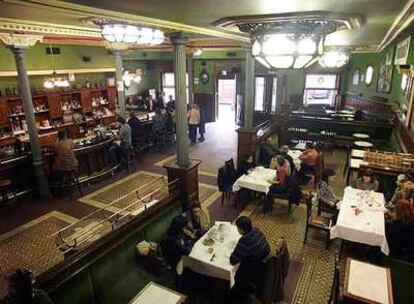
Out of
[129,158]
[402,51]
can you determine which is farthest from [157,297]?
[402,51]

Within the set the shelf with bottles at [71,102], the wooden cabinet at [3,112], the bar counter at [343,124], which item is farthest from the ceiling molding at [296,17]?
the shelf with bottles at [71,102]

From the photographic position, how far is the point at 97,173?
8492 mm

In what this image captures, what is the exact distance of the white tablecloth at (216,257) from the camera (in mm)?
3766

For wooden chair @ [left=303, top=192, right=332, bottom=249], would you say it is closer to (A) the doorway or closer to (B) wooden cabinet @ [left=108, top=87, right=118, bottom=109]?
(B) wooden cabinet @ [left=108, top=87, right=118, bottom=109]

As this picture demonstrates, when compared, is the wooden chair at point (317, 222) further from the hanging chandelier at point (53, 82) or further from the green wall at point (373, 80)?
the hanging chandelier at point (53, 82)

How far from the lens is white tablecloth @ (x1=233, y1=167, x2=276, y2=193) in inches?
246

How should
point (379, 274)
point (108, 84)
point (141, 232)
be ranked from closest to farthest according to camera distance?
1. point (379, 274)
2. point (141, 232)
3. point (108, 84)

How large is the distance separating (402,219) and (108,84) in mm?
11679

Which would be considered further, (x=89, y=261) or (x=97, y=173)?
(x=97, y=173)

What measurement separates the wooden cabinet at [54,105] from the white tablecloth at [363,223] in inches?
389

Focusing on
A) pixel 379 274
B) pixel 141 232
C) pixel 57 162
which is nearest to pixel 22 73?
pixel 57 162

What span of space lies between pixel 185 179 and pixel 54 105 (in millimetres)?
7718

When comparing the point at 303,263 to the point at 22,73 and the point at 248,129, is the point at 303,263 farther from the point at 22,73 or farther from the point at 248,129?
the point at 22,73

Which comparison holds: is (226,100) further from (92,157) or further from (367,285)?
(367,285)
